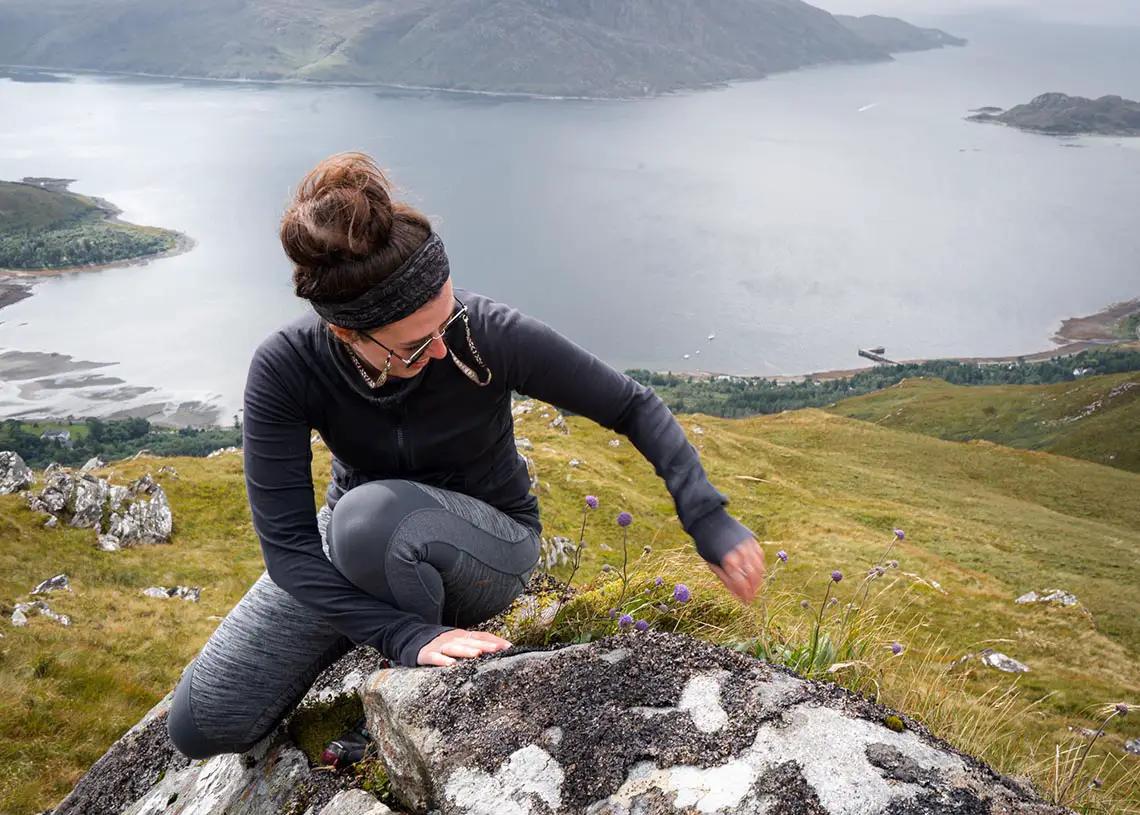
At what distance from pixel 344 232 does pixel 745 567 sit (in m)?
2.45

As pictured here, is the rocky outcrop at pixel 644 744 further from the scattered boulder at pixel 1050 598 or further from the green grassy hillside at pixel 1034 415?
the green grassy hillside at pixel 1034 415

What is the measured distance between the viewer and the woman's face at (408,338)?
356 cm

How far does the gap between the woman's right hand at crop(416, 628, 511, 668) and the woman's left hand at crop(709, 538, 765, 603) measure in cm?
116

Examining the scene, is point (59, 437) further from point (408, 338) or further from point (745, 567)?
point (745, 567)

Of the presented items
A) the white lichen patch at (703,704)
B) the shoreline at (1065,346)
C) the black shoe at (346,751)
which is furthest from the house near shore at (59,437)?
the white lichen patch at (703,704)

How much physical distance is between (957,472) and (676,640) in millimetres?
59793

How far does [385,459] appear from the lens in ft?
13.9

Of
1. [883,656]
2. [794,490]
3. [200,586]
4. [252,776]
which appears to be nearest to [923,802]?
[883,656]

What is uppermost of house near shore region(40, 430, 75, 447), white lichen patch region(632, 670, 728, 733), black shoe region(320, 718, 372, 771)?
white lichen patch region(632, 670, 728, 733)

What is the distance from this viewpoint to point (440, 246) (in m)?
3.56

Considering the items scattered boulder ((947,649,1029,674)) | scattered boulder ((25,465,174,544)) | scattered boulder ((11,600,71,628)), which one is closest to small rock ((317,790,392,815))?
scattered boulder ((11,600,71,628))

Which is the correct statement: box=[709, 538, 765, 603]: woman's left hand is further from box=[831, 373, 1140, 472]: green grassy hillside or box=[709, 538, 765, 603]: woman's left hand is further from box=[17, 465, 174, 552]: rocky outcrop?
box=[831, 373, 1140, 472]: green grassy hillside

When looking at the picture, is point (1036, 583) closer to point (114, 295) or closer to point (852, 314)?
point (852, 314)

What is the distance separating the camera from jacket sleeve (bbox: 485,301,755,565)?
387cm
